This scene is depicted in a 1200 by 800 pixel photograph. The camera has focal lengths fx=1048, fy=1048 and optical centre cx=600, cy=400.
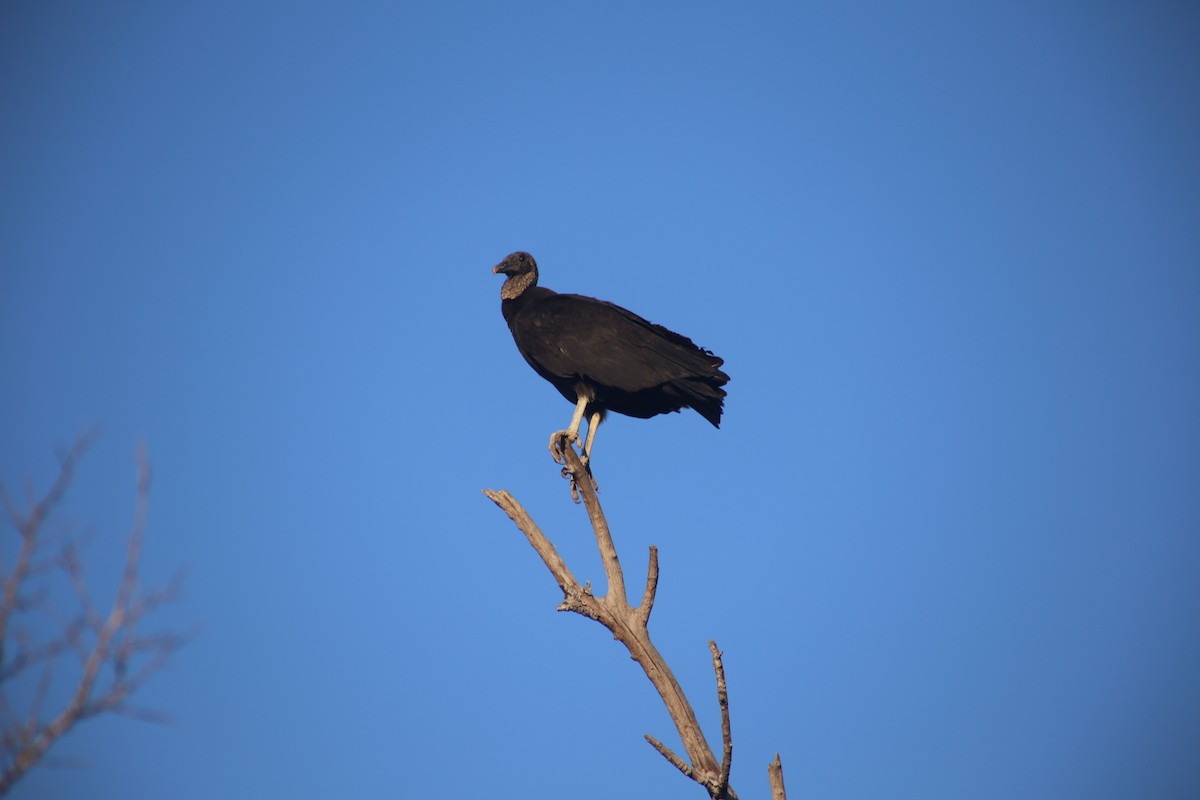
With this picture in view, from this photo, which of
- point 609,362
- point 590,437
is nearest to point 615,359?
point 609,362

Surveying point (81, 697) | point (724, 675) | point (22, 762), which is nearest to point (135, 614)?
point (81, 697)

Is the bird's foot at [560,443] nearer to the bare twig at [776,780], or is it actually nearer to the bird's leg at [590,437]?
the bird's leg at [590,437]

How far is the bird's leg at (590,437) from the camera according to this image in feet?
19.6

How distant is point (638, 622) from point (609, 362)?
1.88 meters

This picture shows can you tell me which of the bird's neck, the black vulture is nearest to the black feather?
the black vulture

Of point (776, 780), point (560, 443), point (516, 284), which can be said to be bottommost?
point (776, 780)

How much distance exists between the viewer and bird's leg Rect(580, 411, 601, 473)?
19.6ft

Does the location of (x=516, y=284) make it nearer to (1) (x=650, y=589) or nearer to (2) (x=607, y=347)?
(2) (x=607, y=347)

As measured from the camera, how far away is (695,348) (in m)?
6.18

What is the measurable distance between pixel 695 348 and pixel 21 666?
178 inches

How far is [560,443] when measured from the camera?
19.3 ft

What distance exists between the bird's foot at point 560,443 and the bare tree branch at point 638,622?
1.23 ft

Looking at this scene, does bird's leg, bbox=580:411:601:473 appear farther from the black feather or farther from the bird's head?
the bird's head

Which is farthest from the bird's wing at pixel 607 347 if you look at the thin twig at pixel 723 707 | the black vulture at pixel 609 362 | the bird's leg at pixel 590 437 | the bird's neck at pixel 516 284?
the thin twig at pixel 723 707
